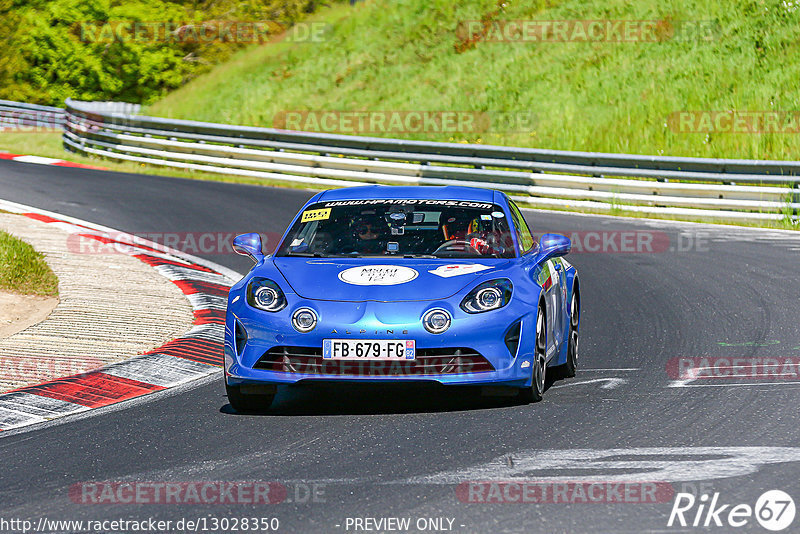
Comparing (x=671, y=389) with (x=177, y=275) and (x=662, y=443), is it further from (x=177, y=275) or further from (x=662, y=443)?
(x=177, y=275)

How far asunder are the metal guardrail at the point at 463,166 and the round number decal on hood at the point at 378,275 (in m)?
12.2

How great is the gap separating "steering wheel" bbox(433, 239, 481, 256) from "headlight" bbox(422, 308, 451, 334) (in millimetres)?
1002

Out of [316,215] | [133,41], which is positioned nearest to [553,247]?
[316,215]

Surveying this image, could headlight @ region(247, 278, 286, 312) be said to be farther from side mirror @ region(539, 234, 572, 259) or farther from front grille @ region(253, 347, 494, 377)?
side mirror @ region(539, 234, 572, 259)

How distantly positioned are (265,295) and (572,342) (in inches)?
93.1

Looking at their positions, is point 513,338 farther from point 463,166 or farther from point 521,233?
point 463,166

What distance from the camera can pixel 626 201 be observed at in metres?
20.0

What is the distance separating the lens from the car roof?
8344mm

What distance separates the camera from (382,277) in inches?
281

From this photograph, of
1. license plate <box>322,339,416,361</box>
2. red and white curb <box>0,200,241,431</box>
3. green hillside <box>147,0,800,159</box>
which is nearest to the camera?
license plate <box>322,339,416,361</box>

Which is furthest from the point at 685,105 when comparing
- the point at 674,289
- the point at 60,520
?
the point at 60,520

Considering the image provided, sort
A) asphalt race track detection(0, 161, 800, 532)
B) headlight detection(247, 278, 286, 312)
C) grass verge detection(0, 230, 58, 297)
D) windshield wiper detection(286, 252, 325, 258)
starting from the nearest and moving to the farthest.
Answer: asphalt race track detection(0, 161, 800, 532), headlight detection(247, 278, 286, 312), windshield wiper detection(286, 252, 325, 258), grass verge detection(0, 230, 58, 297)

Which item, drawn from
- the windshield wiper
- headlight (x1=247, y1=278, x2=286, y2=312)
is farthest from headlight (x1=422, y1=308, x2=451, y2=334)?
the windshield wiper

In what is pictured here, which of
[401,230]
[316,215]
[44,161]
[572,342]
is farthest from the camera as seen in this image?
[44,161]
